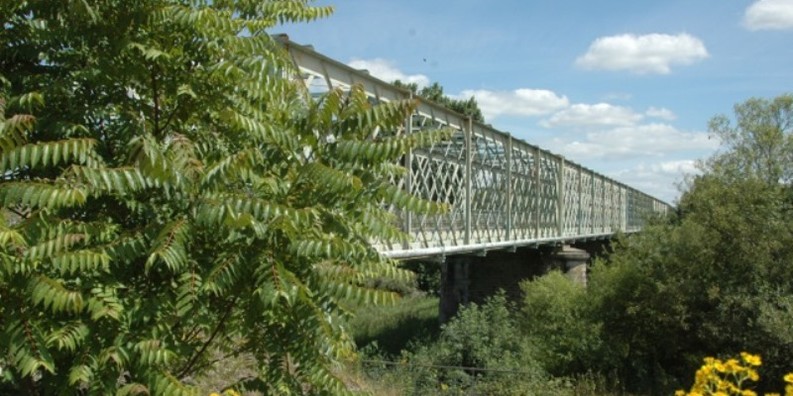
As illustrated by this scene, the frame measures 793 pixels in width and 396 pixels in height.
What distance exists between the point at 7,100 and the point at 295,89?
175cm

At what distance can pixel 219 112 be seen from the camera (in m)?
4.52

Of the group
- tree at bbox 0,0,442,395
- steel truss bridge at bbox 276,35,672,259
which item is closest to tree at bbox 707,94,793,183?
steel truss bridge at bbox 276,35,672,259

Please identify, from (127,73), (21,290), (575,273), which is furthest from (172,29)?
(575,273)

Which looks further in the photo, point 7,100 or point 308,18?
point 308,18

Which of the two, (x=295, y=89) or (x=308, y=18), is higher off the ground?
(x=308, y=18)

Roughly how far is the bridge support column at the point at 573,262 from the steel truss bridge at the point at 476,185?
761 millimetres

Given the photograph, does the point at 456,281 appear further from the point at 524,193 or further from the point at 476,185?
the point at 476,185

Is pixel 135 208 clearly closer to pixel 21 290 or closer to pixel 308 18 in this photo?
pixel 21 290

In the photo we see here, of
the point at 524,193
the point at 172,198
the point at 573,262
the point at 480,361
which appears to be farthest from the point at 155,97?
the point at 573,262

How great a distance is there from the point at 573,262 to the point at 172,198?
31719 millimetres

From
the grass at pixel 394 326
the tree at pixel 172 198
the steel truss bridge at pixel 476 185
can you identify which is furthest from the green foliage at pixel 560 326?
the tree at pixel 172 198

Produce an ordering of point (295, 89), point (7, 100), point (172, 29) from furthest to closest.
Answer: point (295, 89), point (172, 29), point (7, 100)

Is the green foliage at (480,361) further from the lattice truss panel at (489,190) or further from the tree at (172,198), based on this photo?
the tree at (172,198)

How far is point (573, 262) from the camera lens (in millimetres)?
34188
